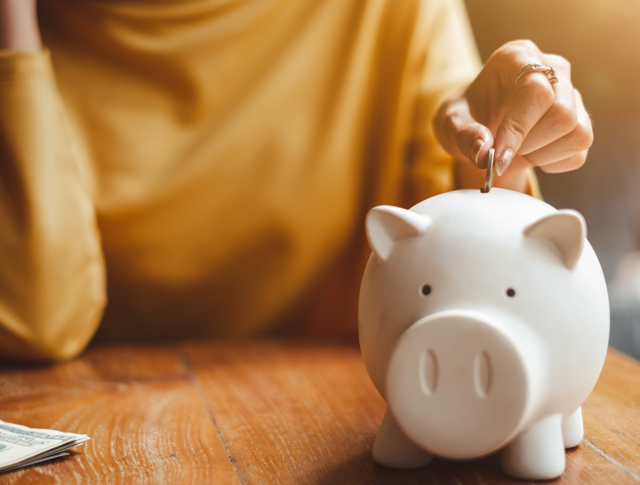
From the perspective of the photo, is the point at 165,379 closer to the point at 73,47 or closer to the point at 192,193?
the point at 192,193

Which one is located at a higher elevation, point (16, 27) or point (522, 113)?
point (16, 27)

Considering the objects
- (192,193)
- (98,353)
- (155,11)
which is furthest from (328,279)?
(155,11)

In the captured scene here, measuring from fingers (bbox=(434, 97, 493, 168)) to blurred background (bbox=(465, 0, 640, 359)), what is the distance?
0.62 m

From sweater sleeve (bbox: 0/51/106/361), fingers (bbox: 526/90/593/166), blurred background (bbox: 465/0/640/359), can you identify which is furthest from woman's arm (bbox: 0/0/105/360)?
→ blurred background (bbox: 465/0/640/359)

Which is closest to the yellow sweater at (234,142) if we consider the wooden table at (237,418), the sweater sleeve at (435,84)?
the sweater sleeve at (435,84)

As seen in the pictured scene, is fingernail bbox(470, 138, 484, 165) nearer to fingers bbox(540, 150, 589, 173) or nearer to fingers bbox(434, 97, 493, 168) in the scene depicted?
fingers bbox(434, 97, 493, 168)

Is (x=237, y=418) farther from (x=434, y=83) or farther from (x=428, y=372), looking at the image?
(x=434, y=83)

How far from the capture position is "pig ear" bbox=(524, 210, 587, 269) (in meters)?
→ 0.40

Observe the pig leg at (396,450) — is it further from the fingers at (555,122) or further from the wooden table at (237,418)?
→ the fingers at (555,122)

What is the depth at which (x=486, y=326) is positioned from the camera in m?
0.38

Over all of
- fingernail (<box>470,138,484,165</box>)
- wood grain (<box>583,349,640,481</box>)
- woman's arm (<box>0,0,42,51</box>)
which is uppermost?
woman's arm (<box>0,0,42,51</box>)

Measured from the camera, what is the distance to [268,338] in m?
0.94

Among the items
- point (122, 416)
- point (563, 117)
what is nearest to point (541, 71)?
point (563, 117)

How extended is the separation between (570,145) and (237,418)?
417 millimetres
